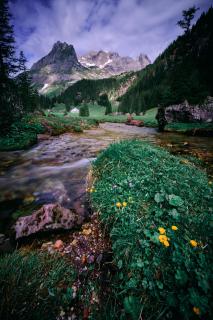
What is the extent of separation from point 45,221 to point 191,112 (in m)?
29.2

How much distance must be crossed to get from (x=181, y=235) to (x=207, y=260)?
1.18 feet

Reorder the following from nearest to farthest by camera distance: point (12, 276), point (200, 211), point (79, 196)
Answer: point (12, 276), point (200, 211), point (79, 196)

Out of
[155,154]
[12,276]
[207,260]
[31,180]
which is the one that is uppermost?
[155,154]

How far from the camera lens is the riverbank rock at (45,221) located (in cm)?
286

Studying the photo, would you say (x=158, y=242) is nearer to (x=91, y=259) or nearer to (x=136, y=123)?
(x=91, y=259)

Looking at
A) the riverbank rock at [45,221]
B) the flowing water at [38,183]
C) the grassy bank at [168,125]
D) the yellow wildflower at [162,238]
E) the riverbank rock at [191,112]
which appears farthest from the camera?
the riverbank rock at [191,112]

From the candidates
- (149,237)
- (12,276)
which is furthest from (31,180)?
(149,237)

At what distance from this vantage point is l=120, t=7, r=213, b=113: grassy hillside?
27.6 m

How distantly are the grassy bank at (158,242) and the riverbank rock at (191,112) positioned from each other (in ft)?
86.0

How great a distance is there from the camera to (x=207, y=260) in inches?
68.6

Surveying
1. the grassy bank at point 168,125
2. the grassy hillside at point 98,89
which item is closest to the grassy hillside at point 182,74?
the grassy bank at point 168,125

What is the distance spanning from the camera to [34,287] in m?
1.61

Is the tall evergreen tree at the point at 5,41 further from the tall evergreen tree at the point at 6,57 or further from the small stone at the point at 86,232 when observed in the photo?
the small stone at the point at 86,232

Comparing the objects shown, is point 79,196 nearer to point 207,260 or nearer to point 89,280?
point 89,280
